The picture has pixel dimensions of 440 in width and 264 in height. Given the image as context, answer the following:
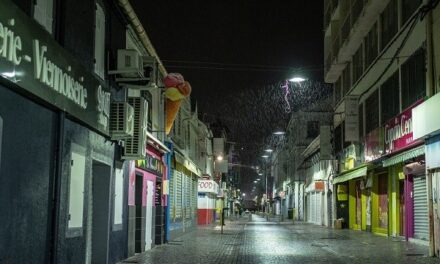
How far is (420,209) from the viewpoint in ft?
70.9

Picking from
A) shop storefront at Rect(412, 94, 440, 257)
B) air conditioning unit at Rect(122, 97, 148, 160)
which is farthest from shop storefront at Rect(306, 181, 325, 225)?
air conditioning unit at Rect(122, 97, 148, 160)

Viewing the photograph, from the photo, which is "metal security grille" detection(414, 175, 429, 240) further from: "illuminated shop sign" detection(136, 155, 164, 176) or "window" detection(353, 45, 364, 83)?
"illuminated shop sign" detection(136, 155, 164, 176)

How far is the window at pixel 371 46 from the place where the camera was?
25923mm

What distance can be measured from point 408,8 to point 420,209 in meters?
6.97

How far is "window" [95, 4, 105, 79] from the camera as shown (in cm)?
1204

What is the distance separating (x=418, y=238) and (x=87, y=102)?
1529 centimetres

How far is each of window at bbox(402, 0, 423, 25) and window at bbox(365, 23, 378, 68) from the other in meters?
4.55


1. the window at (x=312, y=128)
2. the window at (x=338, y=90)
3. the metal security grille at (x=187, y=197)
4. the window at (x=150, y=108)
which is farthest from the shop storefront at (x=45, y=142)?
the window at (x=312, y=128)

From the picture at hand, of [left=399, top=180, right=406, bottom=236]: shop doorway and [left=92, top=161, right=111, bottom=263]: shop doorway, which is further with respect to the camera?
[left=399, top=180, right=406, bottom=236]: shop doorway

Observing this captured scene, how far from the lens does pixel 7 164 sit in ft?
24.1

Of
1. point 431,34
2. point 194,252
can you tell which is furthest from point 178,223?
point 431,34

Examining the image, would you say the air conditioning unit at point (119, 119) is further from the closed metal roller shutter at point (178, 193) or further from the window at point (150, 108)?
→ the closed metal roller shutter at point (178, 193)

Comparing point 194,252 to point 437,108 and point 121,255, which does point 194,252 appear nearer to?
point 121,255

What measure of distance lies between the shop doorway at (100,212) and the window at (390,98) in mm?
13396
